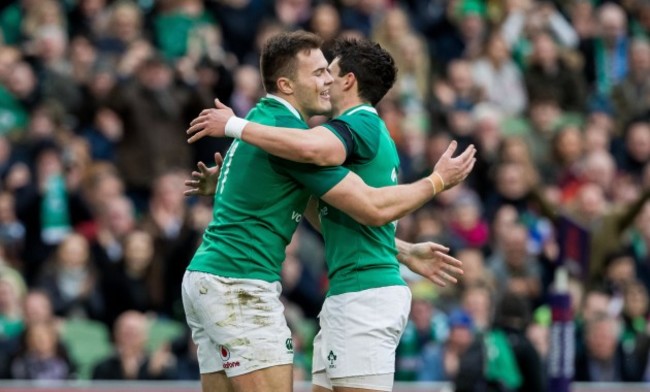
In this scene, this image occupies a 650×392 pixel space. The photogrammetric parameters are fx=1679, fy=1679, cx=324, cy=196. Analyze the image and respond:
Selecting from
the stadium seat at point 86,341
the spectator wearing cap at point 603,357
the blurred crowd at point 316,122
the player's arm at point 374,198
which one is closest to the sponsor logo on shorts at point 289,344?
the player's arm at point 374,198

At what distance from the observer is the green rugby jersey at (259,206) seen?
8102mm

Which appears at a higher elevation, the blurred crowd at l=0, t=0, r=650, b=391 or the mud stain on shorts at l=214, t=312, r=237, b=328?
the blurred crowd at l=0, t=0, r=650, b=391

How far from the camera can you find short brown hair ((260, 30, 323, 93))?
325 inches

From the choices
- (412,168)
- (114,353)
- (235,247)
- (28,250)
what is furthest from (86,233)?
(235,247)

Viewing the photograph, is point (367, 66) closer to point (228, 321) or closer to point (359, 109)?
point (359, 109)

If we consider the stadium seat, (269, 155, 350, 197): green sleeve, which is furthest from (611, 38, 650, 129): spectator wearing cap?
(269, 155, 350, 197): green sleeve

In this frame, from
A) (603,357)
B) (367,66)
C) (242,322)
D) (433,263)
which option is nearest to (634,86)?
(603,357)

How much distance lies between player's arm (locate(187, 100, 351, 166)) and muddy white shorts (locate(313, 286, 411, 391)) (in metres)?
0.72

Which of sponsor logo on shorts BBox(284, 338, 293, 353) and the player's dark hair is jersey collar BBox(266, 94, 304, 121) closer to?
the player's dark hair

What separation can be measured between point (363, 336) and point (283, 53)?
1444 millimetres

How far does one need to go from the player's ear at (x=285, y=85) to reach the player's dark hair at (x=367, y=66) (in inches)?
12.6

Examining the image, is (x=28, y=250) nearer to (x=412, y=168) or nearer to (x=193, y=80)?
(x=193, y=80)

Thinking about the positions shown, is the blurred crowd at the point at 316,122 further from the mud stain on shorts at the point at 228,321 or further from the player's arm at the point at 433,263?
the mud stain on shorts at the point at 228,321

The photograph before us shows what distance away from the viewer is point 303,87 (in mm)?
8258
